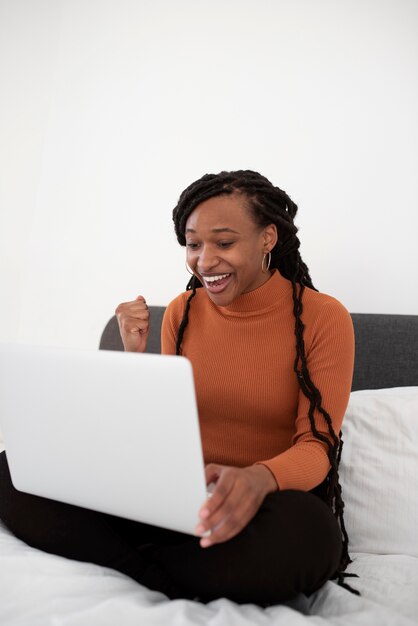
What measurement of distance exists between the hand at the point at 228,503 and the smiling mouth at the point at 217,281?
0.50 m

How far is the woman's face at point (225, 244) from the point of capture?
1.33 meters

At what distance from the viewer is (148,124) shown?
2.17m

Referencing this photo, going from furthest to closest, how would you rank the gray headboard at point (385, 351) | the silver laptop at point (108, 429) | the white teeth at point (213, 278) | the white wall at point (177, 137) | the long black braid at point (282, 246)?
the white wall at point (177, 137) < the gray headboard at point (385, 351) < the white teeth at point (213, 278) < the long black braid at point (282, 246) < the silver laptop at point (108, 429)

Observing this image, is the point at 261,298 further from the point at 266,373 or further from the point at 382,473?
the point at 382,473

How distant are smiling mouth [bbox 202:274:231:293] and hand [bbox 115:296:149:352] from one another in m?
0.19

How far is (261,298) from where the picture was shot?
1.42 meters

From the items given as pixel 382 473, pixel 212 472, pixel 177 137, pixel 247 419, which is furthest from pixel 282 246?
pixel 177 137

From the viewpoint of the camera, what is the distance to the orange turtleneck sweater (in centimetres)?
127

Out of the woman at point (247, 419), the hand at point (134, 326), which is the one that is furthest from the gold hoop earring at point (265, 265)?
the hand at point (134, 326)

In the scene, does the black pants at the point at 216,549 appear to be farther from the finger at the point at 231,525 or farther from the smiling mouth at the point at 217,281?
the smiling mouth at the point at 217,281

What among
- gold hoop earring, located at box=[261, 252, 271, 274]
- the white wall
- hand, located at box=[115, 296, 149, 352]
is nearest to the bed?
the white wall

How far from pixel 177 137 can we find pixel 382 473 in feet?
4.42

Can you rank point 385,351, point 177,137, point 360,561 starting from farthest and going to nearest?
point 177,137 → point 385,351 → point 360,561

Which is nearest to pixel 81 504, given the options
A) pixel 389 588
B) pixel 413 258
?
pixel 389 588
